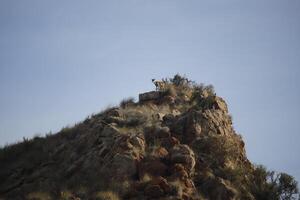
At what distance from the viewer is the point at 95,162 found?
22156 mm

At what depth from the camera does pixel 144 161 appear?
21344 millimetres

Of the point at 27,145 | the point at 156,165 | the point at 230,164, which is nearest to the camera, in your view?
the point at 156,165

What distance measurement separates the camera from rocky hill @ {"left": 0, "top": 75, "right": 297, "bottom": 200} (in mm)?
20500

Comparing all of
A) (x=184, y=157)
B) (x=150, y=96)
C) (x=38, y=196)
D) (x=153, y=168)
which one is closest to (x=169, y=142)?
(x=184, y=157)

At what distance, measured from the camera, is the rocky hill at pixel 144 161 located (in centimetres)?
2050

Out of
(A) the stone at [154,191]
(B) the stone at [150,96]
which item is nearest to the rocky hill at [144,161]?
(A) the stone at [154,191]

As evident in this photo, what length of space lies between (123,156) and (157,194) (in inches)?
96.9

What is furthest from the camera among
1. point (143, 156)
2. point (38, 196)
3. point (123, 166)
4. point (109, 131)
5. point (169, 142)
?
point (109, 131)

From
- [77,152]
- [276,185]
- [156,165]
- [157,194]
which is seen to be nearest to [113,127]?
[77,152]

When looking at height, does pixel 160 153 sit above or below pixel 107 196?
above

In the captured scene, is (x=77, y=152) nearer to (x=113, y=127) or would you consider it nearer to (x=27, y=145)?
(x=113, y=127)

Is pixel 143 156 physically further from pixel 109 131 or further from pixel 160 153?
pixel 109 131

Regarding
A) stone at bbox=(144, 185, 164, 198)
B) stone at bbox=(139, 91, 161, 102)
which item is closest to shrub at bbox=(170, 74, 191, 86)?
stone at bbox=(139, 91, 161, 102)

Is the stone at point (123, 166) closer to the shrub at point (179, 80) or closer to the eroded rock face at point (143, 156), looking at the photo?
the eroded rock face at point (143, 156)
